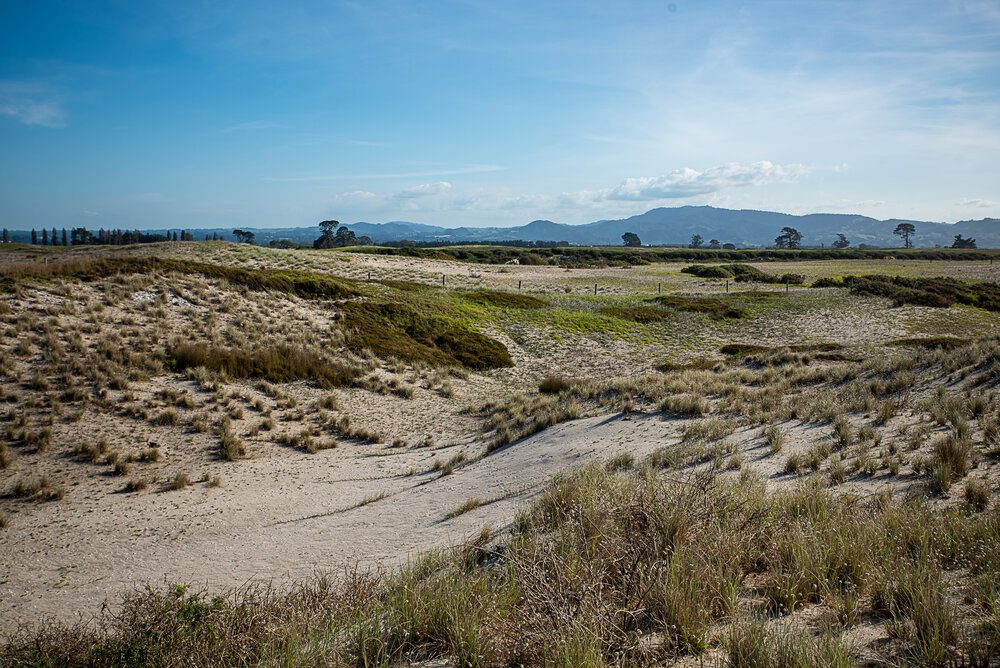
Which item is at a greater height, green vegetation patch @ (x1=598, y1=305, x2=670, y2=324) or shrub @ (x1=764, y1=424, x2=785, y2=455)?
green vegetation patch @ (x1=598, y1=305, x2=670, y2=324)

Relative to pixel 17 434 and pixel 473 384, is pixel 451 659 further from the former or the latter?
pixel 473 384

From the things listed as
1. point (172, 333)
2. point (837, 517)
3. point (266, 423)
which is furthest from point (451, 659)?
point (172, 333)

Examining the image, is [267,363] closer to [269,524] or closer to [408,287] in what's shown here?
[269,524]

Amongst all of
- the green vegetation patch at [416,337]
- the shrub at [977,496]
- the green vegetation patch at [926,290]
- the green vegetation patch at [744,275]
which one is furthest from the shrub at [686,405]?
the green vegetation patch at [744,275]

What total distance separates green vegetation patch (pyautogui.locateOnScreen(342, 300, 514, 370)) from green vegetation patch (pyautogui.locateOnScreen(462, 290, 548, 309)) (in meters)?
6.91

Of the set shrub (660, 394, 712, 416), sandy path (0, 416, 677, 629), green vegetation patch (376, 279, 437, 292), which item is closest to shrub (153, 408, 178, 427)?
sandy path (0, 416, 677, 629)

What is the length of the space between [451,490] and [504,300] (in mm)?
28006

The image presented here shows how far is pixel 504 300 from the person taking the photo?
125 feet

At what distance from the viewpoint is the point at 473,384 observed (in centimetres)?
2242

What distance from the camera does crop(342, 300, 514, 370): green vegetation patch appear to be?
2438 centimetres

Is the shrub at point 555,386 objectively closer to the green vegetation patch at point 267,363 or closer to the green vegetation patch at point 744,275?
the green vegetation patch at point 267,363

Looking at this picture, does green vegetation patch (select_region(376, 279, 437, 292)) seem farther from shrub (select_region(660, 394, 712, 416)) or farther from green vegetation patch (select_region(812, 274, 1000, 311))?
green vegetation patch (select_region(812, 274, 1000, 311))

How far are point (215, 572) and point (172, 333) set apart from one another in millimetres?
14647

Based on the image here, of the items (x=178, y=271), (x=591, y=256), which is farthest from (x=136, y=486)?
(x=591, y=256)
